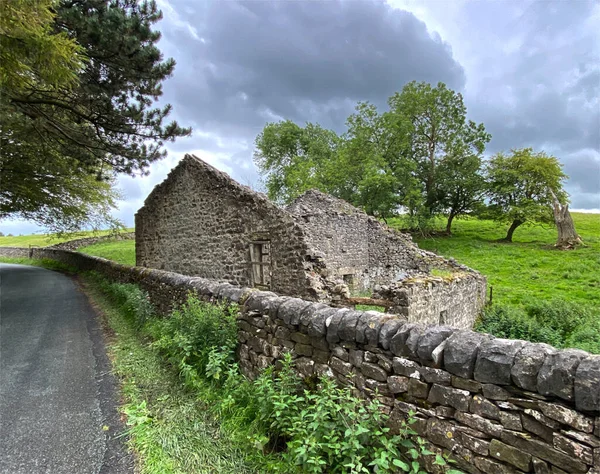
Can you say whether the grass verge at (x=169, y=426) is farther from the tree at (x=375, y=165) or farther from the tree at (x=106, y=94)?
the tree at (x=375, y=165)

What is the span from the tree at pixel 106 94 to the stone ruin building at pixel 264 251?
227 centimetres

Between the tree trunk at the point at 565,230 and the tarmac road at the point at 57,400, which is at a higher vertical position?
the tree trunk at the point at 565,230

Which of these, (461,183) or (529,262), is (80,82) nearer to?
(529,262)

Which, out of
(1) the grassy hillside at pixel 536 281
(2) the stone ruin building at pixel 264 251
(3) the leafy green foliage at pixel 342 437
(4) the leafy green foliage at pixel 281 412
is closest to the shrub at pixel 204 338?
(4) the leafy green foliage at pixel 281 412

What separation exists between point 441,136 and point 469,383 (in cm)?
3060

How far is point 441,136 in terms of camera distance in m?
29.3

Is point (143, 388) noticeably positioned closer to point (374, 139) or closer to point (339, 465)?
point (339, 465)

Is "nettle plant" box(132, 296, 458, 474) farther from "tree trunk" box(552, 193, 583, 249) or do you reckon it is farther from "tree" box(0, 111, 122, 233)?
"tree trunk" box(552, 193, 583, 249)

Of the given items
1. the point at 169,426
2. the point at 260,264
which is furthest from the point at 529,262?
the point at 169,426

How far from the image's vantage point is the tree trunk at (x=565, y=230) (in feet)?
77.0

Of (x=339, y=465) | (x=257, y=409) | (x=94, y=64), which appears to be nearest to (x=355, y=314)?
(x=339, y=465)

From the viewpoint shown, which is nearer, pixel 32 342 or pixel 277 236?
pixel 32 342

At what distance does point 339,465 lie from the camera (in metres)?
2.90

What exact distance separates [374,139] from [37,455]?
1149 inches
